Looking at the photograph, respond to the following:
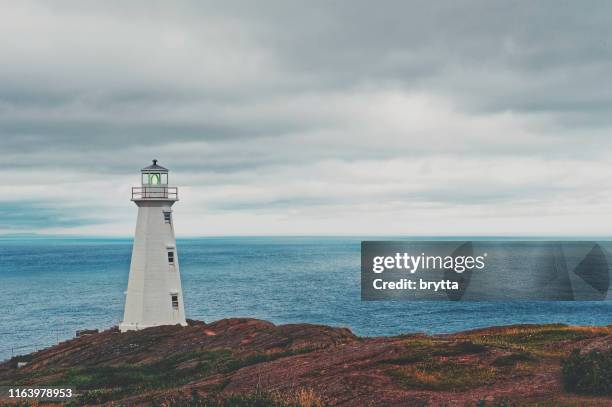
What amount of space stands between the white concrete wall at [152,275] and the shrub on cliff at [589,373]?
97.3 ft

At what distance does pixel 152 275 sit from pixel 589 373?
31368 millimetres

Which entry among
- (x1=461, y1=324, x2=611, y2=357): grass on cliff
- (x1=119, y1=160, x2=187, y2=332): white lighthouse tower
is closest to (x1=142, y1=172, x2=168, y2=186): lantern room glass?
(x1=119, y1=160, x2=187, y2=332): white lighthouse tower

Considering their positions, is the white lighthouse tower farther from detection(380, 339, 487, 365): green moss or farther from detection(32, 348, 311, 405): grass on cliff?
detection(380, 339, 487, 365): green moss

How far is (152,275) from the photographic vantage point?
41.3 meters

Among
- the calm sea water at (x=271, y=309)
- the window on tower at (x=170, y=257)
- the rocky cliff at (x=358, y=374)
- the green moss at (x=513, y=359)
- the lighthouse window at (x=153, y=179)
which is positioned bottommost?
the calm sea water at (x=271, y=309)

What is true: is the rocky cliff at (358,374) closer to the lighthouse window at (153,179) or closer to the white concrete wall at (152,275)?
the white concrete wall at (152,275)

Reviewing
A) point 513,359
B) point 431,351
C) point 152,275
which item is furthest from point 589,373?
point 152,275

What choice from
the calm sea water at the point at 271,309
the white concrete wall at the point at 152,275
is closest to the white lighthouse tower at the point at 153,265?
the white concrete wall at the point at 152,275

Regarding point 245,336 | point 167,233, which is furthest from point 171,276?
point 245,336

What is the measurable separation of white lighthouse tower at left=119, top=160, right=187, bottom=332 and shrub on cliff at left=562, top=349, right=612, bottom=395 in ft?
95.5

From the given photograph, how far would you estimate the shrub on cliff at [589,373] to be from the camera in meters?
15.8

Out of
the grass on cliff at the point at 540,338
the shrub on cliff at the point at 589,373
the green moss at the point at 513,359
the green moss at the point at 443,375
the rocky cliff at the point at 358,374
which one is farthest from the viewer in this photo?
the grass on cliff at the point at 540,338

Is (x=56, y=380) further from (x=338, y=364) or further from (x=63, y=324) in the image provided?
(x=63, y=324)

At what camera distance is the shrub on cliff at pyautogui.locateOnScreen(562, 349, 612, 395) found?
51.7 ft
